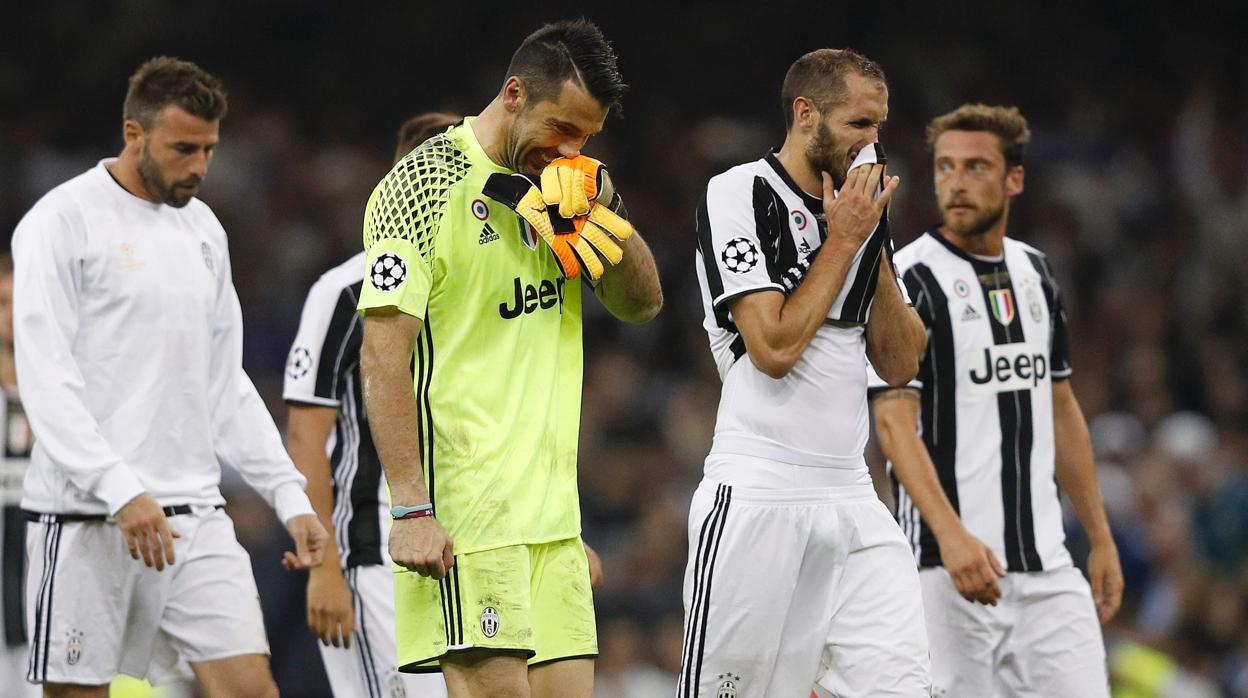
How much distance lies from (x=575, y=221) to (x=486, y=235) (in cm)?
25

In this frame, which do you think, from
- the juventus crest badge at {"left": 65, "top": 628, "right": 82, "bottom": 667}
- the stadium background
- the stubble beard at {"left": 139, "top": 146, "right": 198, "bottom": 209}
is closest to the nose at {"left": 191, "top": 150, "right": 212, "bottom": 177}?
the stubble beard at {"left": 139, "top": 146, "right": 198, "bottom": 209}

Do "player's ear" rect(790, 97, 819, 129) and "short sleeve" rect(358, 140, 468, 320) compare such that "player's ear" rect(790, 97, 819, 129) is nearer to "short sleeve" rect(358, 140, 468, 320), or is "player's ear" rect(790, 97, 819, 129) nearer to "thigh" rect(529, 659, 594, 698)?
"short sleeve" rect(358, 140, 468, 320)

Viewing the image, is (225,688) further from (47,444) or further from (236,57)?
(236,57)

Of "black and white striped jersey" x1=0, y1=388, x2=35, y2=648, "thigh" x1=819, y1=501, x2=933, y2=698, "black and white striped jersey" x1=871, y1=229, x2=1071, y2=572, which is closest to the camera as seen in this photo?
"thigh" x1=819, y1=501, x2=933, y2=698

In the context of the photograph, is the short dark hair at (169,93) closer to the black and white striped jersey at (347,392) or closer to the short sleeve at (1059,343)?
the black and white striped jersey at (347,392)

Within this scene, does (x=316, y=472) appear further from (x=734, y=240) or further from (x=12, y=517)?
(x=12, y=517)

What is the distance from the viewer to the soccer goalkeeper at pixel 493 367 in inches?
177

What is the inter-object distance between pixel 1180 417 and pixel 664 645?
4691 millimetres

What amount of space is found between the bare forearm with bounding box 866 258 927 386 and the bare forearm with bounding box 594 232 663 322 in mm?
718

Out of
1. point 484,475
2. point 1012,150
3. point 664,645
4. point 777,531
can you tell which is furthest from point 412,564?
point 664,645

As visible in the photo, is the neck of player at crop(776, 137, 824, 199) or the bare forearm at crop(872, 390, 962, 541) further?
the bare forearm at crop(872, 390, 962, 541)

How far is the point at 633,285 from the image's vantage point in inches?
191

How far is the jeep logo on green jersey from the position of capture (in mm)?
4691

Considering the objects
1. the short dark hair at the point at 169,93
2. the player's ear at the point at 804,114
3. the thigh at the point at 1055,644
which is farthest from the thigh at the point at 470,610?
the thigh at the point at 1055,644
